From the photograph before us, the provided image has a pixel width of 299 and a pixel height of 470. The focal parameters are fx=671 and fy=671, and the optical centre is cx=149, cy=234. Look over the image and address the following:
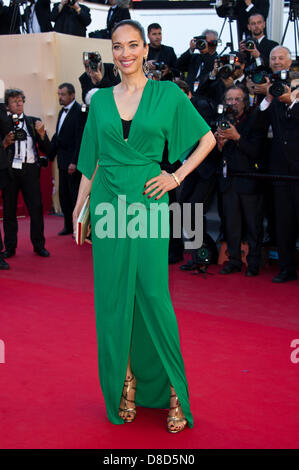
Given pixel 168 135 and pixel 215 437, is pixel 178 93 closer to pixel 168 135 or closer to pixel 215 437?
pixel 168 135

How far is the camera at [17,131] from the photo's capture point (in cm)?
653

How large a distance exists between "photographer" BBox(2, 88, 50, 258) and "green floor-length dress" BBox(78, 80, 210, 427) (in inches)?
160

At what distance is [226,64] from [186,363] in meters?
3.55

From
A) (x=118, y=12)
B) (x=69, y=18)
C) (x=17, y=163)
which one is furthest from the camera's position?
(x=69, y=18)

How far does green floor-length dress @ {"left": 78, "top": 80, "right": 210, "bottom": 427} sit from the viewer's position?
8.57 feet

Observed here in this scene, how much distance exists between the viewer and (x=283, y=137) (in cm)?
547

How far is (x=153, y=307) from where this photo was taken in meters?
2.62

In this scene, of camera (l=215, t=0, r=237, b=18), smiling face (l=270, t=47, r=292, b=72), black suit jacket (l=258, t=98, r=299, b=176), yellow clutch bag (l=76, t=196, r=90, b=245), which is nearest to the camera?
yellow clutch bag (l=76, t=196, r=90, b=245)

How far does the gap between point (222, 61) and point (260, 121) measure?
0.89 metres

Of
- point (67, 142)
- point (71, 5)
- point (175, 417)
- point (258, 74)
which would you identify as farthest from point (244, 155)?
point (71, 5)

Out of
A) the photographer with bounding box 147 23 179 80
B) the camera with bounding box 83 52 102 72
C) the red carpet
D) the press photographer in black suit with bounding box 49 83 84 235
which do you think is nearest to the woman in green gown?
the red carpet

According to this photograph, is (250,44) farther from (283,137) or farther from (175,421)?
(175,421)

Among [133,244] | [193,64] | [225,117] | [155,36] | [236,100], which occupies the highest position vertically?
[155,36]

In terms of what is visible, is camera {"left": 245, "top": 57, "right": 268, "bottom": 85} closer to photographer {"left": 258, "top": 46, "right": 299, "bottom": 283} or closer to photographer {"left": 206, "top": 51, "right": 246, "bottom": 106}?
photographer {"left": 258, "top": 46, "right": 299, "bottom": 283}
